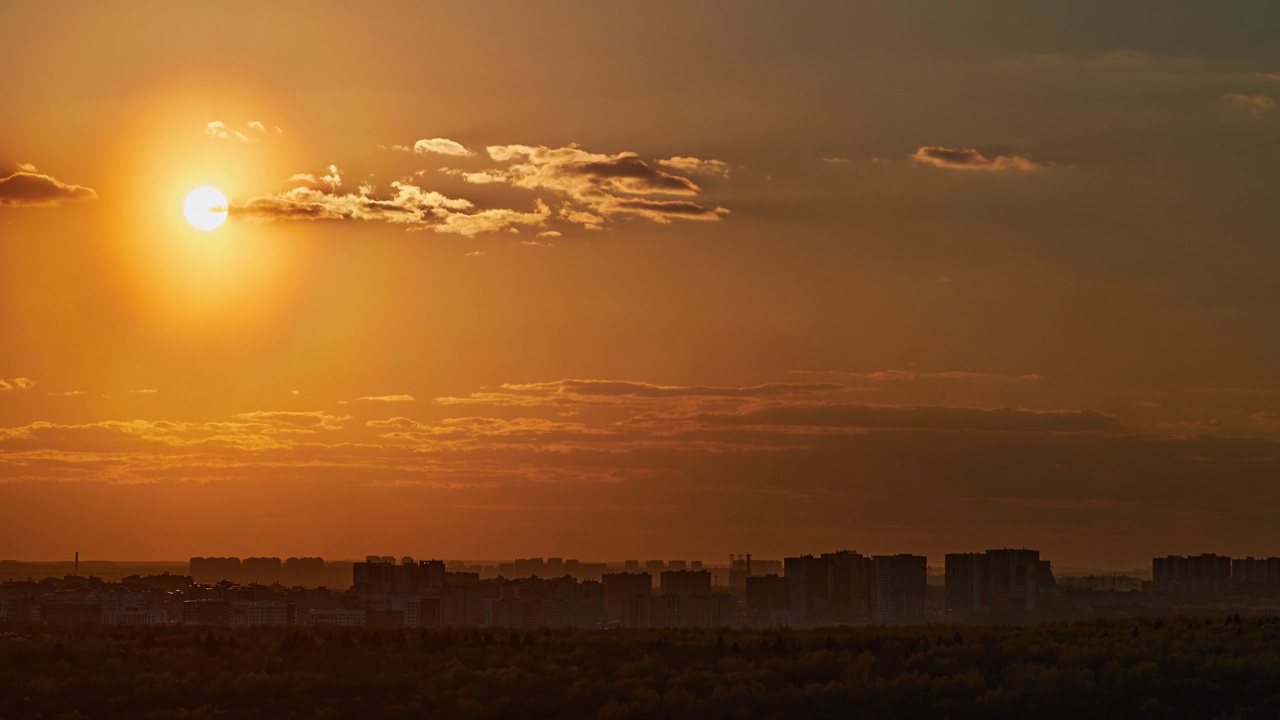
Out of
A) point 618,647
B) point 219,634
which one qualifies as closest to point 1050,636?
point 618,647

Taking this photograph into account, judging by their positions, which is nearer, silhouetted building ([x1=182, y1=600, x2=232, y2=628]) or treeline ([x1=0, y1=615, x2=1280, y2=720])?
treeline ([x1=0, y1=615, x2=1280, y2=720])

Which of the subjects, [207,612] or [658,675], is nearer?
[658,675]

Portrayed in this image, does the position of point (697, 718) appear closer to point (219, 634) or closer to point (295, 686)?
point (295, 686)

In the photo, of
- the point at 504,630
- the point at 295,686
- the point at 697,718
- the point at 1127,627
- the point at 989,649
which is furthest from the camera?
the point at 504,630

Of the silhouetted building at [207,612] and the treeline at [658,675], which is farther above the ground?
the treeline at [658,675]

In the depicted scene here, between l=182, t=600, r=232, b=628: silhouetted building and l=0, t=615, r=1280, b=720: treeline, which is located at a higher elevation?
l=0, t=615, r=1280, b=720: treeline

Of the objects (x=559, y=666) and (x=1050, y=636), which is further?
(x=1050, y=636)

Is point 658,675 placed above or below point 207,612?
above

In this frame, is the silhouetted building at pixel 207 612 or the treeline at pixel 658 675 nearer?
the treeline at pixel 658 675
